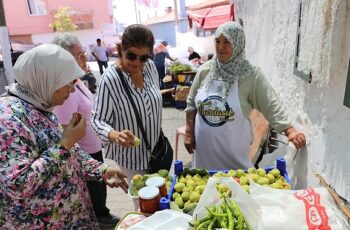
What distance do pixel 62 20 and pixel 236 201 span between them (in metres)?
31.4

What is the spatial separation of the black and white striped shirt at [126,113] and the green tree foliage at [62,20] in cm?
2972

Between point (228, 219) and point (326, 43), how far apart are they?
1.10 m

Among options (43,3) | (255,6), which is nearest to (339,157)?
(255,6)

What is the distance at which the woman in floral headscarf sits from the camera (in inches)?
93.0

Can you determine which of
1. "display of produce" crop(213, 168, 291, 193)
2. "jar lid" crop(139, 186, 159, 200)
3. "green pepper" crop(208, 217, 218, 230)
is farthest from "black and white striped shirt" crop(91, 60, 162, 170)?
"green pepper" crop(208, 217, 218, 230)

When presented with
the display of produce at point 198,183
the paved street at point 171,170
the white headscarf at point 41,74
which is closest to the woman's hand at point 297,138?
the display of produce at point 198,183

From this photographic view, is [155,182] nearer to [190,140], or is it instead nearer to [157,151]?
[157,151]

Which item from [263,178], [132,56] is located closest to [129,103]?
[132,56]

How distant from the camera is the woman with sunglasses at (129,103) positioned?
7.33 feet

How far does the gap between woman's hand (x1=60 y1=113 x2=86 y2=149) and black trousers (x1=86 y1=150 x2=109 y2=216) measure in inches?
55.9

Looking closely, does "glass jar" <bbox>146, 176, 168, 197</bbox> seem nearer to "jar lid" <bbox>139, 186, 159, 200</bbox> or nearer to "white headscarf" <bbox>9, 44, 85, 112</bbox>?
"jar lid" <bbox>139, 186, 159, 200</bbox>

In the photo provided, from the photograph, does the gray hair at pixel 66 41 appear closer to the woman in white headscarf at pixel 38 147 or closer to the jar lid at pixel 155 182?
the woman in white headscarf at pixel 38 147

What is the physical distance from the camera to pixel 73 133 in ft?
5.55

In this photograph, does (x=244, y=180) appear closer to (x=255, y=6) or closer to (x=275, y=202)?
(x=275, y=202)
